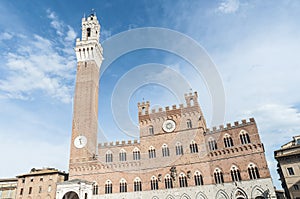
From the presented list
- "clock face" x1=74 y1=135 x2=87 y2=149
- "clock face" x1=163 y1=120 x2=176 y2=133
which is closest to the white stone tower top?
"clock face" x1=74 y1=135 x2=87 y2=149

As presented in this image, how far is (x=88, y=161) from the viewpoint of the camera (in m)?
34.3

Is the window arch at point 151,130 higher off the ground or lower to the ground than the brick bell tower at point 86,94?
lower

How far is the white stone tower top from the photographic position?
43031 millimetres

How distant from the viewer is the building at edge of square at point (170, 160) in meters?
27.6

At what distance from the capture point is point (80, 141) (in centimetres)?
3609

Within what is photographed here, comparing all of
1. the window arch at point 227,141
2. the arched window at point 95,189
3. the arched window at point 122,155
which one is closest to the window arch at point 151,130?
the arched window at point 122,155

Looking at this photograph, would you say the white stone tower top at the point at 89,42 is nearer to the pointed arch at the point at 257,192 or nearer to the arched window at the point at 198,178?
the arched window at the point at 198,178

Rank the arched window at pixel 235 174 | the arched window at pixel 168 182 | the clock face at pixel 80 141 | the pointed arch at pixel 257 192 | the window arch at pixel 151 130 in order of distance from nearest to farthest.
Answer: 1. the pointed arch at pixel 257 192
2. the arched window at pixel 235 174
3. the arched window at pixel 168 182
4. the window arch at pixel 151 130
5. the clock face at pixel 80 141

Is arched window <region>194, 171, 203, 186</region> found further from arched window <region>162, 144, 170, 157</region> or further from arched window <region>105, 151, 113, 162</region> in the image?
arched window <region>105, 151, 113, 162</region>

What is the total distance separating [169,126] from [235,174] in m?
10.8

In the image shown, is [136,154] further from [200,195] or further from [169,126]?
[200,195]

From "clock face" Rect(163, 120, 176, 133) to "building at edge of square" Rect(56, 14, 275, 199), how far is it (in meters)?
0.15

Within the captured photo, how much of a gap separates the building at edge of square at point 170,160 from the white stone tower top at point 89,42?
9.24 metres

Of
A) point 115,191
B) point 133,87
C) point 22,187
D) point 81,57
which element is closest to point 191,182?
point 115,191
